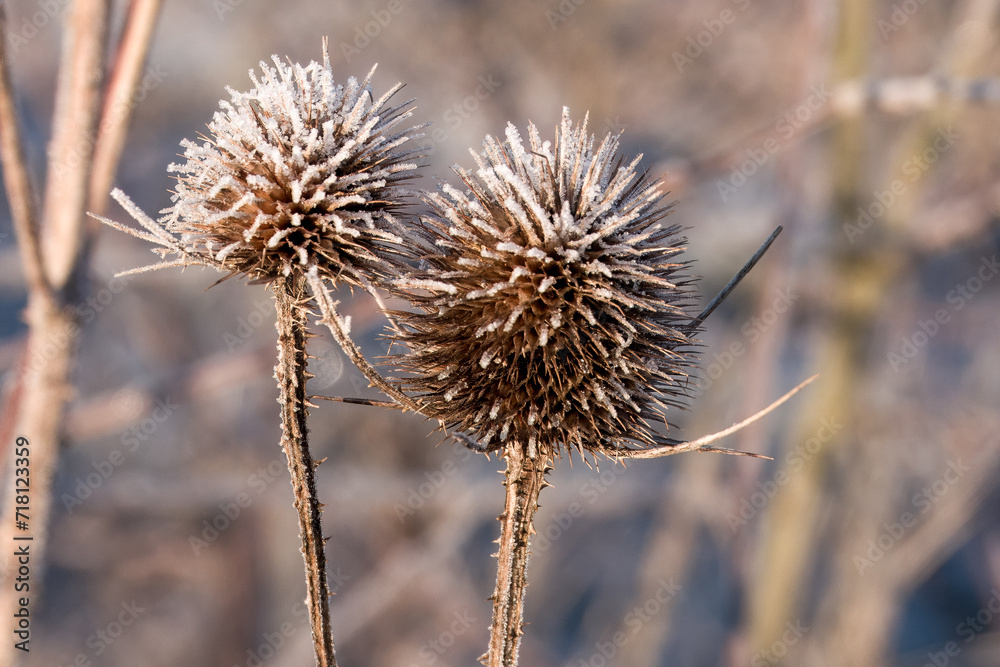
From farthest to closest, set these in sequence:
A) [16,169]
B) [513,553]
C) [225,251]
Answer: [16,169] < [513,553] < [225,251]

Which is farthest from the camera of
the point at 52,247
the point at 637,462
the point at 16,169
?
the point at 637,462

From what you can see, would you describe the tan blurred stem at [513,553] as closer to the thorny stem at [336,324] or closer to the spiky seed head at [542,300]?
the spiky seed head at [542,300]

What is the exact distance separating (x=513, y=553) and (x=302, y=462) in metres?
0.29

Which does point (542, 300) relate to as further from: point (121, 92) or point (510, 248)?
point (121, 92)

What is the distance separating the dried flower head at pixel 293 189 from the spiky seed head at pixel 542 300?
0.08 m

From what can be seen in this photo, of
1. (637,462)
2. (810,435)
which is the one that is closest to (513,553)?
(810,435)

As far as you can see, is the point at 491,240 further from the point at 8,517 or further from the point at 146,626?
the point at 146,626

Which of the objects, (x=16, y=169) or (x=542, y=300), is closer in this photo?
(x=542, y=300)

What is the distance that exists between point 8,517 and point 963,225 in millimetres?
4485

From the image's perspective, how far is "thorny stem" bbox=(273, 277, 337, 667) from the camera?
2.63 ft

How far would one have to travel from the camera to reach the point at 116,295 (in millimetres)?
6121

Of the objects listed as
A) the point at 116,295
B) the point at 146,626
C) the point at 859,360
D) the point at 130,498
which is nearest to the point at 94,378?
the point at 116,295

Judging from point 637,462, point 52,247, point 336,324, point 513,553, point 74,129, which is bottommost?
point 513,553

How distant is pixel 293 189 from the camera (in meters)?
0.80
